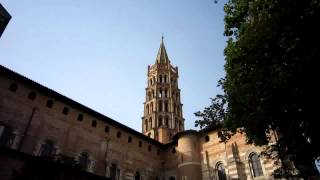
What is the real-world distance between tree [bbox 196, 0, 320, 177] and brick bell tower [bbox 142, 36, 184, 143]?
27.8 metres

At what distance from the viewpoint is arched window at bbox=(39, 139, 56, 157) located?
62.2 feet

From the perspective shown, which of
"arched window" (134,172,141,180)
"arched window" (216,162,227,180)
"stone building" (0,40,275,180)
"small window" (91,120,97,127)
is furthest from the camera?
"arched window" (134,172,141,180)

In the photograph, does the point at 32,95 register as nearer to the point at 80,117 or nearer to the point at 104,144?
the point at 80,117

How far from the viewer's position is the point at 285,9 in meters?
10.1

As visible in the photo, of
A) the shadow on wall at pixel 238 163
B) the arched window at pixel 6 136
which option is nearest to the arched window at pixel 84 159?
the arched window at pixel 6 136

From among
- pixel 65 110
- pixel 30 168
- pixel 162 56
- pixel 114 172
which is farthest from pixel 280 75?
pixel 162 56

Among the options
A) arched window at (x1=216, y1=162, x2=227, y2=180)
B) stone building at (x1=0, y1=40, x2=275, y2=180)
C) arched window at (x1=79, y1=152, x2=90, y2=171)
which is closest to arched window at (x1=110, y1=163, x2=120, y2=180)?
stone building at (x1=0, y1=40, x2=275, y2=180)

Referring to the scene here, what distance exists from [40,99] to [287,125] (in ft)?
55.2

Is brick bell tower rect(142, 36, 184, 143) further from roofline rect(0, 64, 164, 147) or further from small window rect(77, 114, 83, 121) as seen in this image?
small window rect(77, 114, 83, 121)

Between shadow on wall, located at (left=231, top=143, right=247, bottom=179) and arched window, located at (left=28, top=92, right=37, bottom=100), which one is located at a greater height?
arched window, located at (left=28, top=92, right=37, bottom=100)

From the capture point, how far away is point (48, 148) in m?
19.4

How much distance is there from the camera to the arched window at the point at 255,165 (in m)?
20.8

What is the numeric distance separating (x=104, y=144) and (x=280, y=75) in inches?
661

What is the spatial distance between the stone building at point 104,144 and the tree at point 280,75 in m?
5.72
